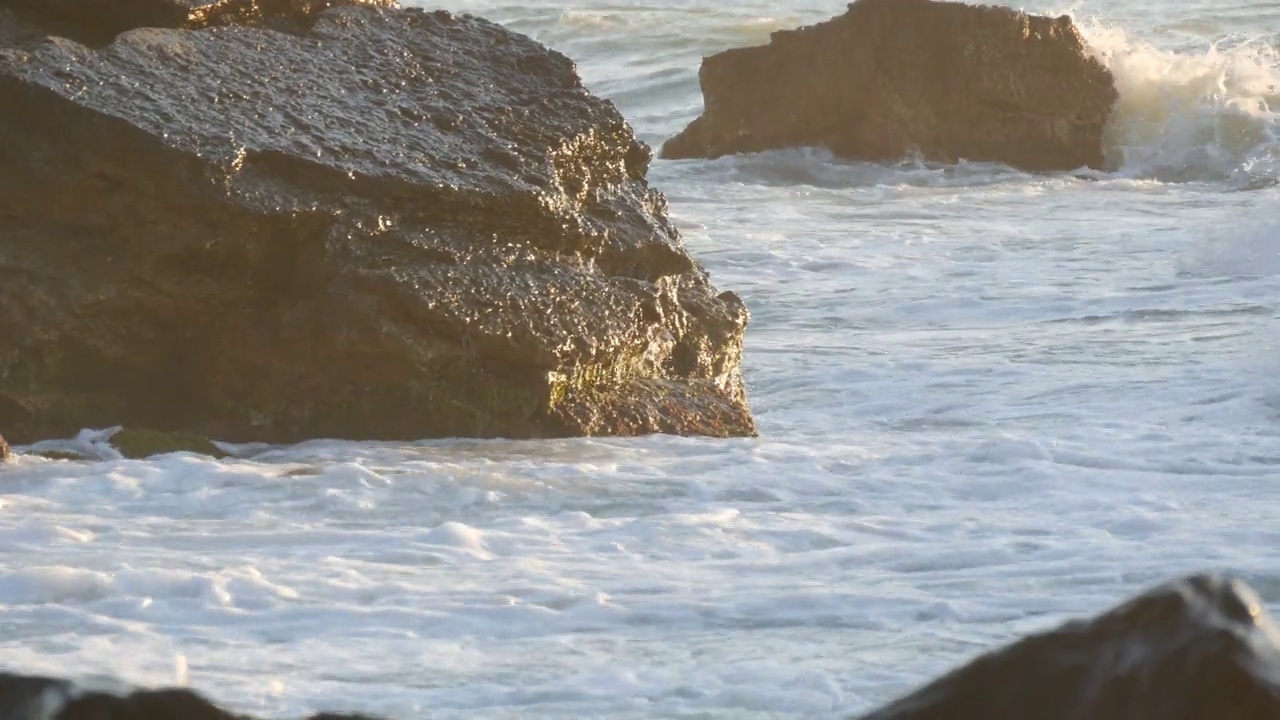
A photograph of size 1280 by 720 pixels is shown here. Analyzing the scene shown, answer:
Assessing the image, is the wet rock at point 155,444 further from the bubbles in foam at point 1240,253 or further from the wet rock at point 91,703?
the bubbles in foam at point 1240,253

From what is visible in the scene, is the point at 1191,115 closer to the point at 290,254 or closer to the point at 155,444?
the point at 290,254

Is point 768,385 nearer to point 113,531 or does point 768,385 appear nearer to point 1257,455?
point 1257,455

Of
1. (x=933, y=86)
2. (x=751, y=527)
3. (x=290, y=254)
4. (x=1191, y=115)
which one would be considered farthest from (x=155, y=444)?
(x=1191, y=115)

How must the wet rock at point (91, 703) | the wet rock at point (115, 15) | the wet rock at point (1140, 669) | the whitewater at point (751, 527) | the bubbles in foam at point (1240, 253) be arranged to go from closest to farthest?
the wet rock at point (1140, 669) → the wet rock at point (91, 703) → the whitewater at point (751, 527) → the wet rock at point (115, 15) → the bubbles in foam at point (1240, 253)

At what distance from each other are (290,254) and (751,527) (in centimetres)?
163

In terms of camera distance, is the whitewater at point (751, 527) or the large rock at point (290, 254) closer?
the whitewater at point (751, 527)

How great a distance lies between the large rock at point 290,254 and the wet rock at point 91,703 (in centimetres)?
381

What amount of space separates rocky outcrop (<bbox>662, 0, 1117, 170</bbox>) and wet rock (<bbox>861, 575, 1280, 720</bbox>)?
12466 mm

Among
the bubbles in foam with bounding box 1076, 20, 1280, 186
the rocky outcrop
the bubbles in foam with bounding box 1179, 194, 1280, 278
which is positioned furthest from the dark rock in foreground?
the bubbles in foam with bounding box 1076, 20, 1280, 186

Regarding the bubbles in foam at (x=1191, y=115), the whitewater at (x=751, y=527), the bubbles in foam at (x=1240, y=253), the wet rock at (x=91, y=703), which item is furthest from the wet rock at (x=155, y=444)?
the bubbles in foam at (x=1191, y=115)

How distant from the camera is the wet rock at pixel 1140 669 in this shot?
152 centimetres

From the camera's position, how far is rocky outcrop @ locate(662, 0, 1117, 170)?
1380 cm

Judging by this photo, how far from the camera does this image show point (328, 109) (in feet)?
19.4

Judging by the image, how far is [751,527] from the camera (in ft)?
16.0
